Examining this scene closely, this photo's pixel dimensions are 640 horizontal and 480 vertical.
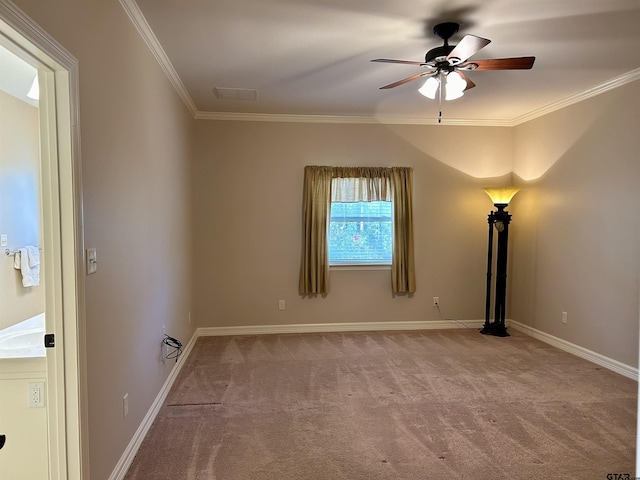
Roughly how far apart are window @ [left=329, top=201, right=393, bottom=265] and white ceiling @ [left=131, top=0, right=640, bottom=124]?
1258 millimetres

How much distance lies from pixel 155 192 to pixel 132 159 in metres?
0.53

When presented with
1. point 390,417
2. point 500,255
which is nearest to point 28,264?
point 390,417

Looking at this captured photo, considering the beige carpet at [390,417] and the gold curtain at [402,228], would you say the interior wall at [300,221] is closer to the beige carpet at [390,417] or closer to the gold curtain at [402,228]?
the gold curtain at [402,228]

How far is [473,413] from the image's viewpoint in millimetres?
2670

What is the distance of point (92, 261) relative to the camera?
1684 mm

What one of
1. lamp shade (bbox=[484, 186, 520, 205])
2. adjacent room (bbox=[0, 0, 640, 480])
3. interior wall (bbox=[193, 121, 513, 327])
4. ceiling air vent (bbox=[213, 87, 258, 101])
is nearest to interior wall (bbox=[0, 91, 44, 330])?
adjacent room (bbox=[0, 0, 640, 480])

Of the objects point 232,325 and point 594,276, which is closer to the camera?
point 594,276

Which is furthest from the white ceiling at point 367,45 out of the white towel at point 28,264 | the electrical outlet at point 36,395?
the electrical outlet at point 36,395

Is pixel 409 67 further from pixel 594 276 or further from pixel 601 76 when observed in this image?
pixel 594 276

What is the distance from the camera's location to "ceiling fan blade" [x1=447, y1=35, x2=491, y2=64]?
6.92 ft

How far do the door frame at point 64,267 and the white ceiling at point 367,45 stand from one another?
1.08m

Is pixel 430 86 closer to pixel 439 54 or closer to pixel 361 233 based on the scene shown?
pixel 439 54

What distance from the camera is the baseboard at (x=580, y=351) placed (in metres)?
3.29

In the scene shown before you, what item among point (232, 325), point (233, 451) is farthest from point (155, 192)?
point (232, 325)
